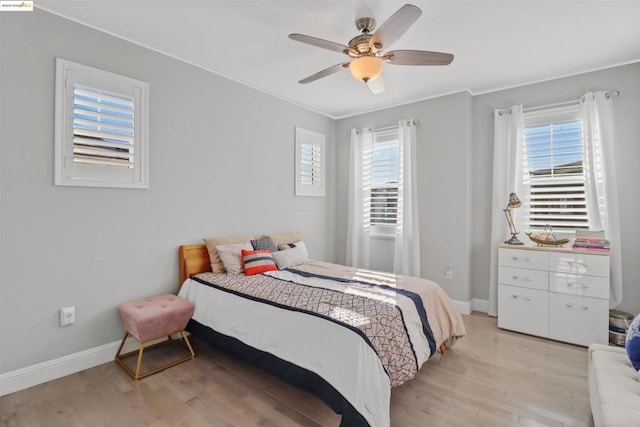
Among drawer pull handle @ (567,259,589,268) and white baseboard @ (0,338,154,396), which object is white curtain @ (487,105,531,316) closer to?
drawer pull handle @ (567,259,589,268)

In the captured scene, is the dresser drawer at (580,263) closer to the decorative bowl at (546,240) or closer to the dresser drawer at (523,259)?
the dresser drawer at (523,259)

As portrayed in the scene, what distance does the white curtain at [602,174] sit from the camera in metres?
2.92

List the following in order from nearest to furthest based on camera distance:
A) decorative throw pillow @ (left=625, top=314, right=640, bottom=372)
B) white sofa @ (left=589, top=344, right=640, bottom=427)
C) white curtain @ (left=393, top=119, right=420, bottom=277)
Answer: white sofa @ (left=589, top=344, right=640, bottom=427), decorative throw pillow @ (left=625, top=314, right=640, bottom=372), white curtain @ (left=393, top=119, right=420, bottom=277)

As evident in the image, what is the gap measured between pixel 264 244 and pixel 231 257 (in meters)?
0.48

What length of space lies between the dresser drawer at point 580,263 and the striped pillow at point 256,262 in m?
2.77

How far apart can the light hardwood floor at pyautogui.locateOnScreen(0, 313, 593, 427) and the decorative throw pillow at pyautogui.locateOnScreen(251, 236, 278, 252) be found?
1129mm

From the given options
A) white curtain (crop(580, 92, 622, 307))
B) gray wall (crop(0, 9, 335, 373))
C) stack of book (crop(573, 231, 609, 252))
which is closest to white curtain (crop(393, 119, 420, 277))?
stack of book (crop(573, 231, 609, 252))

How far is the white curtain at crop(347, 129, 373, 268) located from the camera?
447 cm

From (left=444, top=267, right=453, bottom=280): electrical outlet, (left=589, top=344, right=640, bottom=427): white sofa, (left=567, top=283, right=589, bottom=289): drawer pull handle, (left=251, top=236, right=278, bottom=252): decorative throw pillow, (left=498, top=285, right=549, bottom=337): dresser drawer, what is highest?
(left=251, top=236, right=278, bottom=252): decorative throw pillow

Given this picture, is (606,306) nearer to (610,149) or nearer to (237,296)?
(610,149)

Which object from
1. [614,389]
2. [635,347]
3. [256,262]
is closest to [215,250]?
[256,262]

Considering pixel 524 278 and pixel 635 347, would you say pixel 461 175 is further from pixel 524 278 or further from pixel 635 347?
pixel 635 347

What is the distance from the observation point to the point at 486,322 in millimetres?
3449

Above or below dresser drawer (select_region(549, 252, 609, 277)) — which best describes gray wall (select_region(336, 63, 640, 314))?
above
